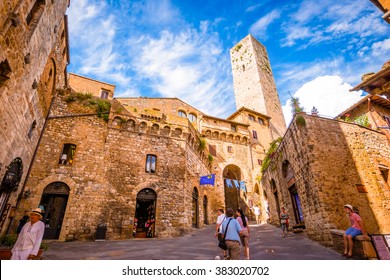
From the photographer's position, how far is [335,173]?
7.91 meters

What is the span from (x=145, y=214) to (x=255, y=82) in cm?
2785

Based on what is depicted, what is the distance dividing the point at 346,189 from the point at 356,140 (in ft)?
9.61

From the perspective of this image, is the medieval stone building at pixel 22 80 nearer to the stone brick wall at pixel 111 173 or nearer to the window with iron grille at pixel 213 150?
the stone brick wall at pixel 111 173

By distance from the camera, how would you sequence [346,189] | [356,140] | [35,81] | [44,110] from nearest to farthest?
[346,189] → [35,81] → [356,140] → [44,110]

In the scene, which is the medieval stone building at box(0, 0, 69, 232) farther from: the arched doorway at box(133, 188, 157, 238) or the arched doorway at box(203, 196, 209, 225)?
the arched doorway at box(203, 196, 209, 225)

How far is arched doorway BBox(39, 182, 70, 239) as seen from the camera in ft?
33.2

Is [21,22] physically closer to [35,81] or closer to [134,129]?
[35,81]

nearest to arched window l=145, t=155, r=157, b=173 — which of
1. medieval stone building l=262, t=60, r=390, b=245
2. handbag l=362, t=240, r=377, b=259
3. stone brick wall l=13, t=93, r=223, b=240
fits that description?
stone brick wall l=13, t=93, r=223, b=240

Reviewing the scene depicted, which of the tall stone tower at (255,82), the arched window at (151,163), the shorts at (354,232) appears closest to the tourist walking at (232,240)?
the shorts at (354,232)

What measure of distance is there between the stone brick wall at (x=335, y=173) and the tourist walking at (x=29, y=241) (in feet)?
25.8

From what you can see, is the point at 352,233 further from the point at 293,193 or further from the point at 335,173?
the point at 293,193

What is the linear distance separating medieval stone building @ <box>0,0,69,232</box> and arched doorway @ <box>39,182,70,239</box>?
107 centimetres

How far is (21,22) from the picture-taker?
20.8ft
